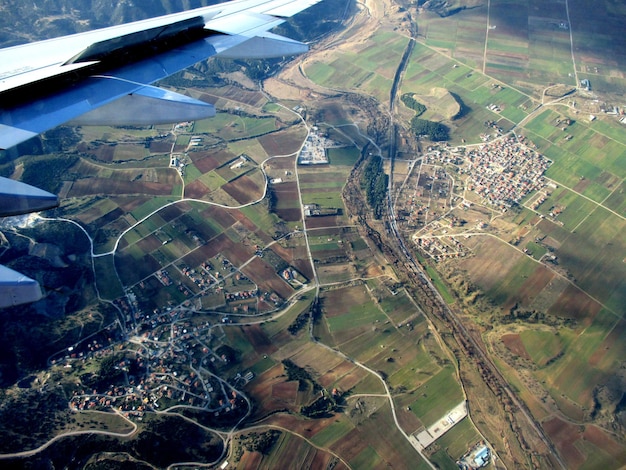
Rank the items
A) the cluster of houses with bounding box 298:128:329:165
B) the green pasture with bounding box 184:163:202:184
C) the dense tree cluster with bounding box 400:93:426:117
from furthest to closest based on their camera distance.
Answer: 1. the dense tree cluster with bounding box 400:93:426:117
2. the cluster of houses with bounding box 298:128:329:165
3. the green pasture with bounding box 184:163:202:184

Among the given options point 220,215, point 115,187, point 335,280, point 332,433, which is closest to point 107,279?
point 220,215

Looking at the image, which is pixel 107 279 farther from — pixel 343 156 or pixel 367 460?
pixel 343 156

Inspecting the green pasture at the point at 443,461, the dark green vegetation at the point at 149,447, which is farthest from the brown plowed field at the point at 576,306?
the dark green vegetation at the point at 149,447

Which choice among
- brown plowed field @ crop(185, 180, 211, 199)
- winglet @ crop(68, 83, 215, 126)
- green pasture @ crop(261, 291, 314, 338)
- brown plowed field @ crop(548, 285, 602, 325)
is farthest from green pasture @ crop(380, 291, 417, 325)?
winglet @ crop(68, 83, 215, 126)

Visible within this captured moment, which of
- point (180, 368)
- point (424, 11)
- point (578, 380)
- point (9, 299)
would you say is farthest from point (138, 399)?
point (424, 11)

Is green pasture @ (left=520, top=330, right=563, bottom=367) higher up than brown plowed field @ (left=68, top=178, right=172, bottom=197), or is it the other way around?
brown plowed field @ (left=68, top=178, right=172, bottom=197)

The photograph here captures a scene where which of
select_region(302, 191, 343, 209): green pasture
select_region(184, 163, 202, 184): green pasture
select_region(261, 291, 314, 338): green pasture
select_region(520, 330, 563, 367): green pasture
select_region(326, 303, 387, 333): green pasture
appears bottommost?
select_region(520, 330, 563, 367): green pasture

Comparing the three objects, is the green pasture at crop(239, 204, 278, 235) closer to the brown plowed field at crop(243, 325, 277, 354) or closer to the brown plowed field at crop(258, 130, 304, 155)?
the brown plowed field at crop(258, 130, 304, 155)

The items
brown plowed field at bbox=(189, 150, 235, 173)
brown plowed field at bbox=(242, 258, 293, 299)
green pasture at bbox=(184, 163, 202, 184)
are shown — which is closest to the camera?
brown plowed field at bbox=(242, 258, 293, 299)

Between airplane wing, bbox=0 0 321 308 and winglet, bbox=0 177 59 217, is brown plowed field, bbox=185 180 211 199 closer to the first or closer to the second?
airplane wing, bbox=0 0 321 308

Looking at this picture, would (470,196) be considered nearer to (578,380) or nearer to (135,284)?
(578,380)

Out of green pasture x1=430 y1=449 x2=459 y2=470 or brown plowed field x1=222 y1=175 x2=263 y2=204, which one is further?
brown plowed field x1=222 y1=175 x2=263 y2=204
